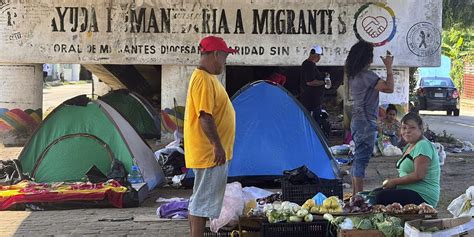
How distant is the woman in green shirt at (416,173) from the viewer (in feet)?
19.9

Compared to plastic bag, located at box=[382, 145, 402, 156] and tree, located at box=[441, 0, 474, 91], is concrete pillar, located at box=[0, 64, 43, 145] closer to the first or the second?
plastic bag, located at box=[382, 145, 402, 156]

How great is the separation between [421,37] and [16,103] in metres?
8.68

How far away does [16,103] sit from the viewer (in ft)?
44.4

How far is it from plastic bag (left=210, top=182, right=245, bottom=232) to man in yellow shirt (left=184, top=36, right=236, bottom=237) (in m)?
0.32

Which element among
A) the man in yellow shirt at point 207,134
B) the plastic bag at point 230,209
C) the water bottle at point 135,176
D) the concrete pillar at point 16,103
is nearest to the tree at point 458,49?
the concrete pillar at point 16,103

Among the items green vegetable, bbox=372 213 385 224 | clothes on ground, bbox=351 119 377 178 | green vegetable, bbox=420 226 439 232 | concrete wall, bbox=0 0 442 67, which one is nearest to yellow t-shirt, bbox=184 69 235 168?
green vegetable, bbox=372 213 385 224

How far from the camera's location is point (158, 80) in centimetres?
1942

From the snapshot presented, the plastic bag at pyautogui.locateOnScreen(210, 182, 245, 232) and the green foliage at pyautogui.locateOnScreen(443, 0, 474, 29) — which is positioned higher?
the green foliage at pyautogui.locateOnScreen(443, 0, 474, 29)

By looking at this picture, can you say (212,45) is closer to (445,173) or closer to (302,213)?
(302,213)

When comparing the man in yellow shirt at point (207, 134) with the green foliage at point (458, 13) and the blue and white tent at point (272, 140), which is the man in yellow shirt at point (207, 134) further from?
the green foliage at point (458, 13)

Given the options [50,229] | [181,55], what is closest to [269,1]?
[181,55]

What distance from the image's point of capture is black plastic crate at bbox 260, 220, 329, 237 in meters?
5.57

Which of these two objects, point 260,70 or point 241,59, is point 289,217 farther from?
point 260,70

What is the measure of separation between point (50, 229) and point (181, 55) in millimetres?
7047
